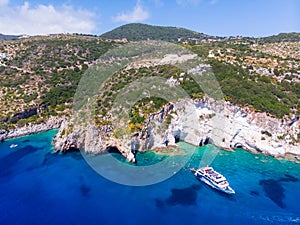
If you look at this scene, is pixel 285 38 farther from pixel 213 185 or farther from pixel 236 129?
pixel 213 185

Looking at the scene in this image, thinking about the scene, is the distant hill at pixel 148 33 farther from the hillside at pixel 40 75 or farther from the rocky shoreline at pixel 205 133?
the rocky shoreline at pixel 205 133

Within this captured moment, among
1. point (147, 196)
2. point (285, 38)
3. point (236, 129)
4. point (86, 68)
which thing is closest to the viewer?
point (147, 196)

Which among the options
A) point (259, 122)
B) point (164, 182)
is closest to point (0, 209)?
point (164, 182)

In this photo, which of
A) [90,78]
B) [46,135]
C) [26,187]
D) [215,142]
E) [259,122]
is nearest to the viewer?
[26,187]

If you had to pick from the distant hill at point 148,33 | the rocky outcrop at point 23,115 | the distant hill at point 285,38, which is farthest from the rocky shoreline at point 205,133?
the distant hill at point 148,33

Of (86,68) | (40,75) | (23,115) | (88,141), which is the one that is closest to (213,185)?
(88,141)

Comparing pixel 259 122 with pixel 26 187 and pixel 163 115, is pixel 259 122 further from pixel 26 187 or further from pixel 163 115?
pixel 26 187

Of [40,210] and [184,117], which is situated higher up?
[184,117]
